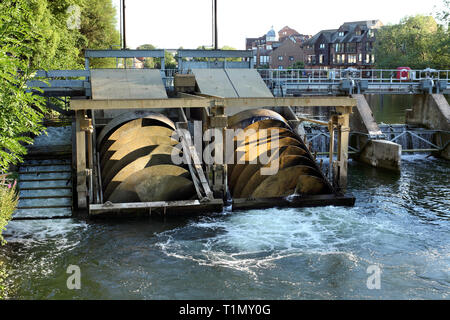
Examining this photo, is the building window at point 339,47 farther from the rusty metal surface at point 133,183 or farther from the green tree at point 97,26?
the rusty metal surface at point 133,183

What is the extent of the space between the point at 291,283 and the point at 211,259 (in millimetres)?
2433

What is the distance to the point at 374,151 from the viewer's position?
27219 millimetres

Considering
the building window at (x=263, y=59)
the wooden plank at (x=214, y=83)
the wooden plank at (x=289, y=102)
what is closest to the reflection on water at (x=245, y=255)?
the wooden plank at (x=289, y=102)

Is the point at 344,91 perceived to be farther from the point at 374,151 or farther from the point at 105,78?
the point at 105,78

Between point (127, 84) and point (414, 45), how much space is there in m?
58.0

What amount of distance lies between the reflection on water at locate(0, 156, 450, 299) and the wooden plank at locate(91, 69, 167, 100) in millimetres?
10159

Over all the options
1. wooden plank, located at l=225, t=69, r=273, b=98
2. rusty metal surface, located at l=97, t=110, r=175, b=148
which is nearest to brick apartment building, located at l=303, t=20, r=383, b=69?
wooden plank, located at l=225, t=69, r=273, b=98

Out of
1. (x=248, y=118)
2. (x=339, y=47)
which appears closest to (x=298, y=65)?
(x=339, y=47)

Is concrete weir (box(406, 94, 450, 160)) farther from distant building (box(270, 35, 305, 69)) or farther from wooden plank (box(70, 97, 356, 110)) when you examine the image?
distant building (box(270, 35, 305, 69))

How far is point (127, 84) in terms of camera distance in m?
26.3

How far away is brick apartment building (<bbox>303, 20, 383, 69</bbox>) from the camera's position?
329ft

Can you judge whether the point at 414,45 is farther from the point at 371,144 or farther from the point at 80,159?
the point at 80,159
